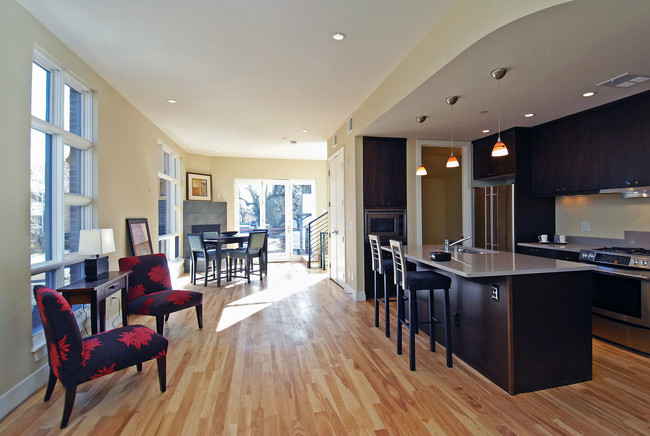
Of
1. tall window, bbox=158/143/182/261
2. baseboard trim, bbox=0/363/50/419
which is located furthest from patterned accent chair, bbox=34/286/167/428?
tall window, bbox=158/143/182/261

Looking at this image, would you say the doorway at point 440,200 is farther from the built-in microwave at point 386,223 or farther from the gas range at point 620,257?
the gas range at point 620,257

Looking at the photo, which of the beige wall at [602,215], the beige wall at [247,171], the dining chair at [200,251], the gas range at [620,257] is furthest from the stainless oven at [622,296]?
the beige wall at [247,171]

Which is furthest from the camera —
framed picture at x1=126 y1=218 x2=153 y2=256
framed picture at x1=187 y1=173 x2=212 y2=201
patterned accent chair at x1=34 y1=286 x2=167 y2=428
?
framed picture at x1=187 y1=173 x2=212 y2=201

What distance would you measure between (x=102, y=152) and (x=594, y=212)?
20.3 feet

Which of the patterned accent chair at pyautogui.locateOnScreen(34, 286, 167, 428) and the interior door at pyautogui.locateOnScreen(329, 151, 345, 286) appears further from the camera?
the interior door at pyautogui.locateOnScreen(329, 151, 345, 286)

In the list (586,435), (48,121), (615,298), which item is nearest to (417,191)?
(615,298)

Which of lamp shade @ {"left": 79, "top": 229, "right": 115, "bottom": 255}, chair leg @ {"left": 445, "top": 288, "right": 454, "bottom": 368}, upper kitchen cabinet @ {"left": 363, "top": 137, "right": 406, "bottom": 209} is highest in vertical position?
upper kitchen cabinet @ {"left": 363, "top": 137, "right": 406, "bottom": 209}

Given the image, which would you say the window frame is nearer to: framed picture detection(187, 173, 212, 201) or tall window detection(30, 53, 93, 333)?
tall window detection(30, 53, 93, 333)

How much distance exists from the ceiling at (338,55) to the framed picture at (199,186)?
340 centimetres

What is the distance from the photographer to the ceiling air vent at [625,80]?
284 centimetres

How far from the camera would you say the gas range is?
3047mm

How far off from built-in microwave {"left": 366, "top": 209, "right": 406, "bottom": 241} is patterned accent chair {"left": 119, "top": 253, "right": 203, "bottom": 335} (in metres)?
2.75

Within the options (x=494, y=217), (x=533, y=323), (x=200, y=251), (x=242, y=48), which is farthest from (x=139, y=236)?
(x=494, y=217)

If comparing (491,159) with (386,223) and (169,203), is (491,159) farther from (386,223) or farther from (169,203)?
(169,203)
